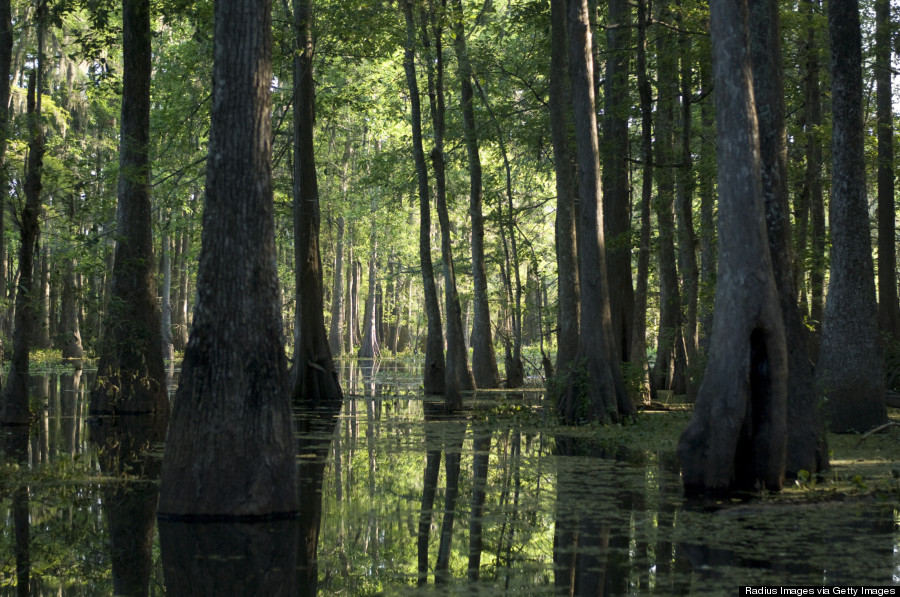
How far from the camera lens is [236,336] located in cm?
760

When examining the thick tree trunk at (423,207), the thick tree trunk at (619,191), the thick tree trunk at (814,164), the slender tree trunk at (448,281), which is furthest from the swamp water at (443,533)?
the thick tree trunk at (423,207)

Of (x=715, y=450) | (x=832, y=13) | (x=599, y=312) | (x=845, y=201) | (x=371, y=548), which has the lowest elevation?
(x=371, y=548)

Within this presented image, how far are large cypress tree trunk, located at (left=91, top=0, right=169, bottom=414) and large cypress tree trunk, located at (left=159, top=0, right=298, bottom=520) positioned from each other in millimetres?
7627

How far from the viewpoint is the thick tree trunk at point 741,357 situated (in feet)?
27.7

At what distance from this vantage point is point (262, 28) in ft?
26.1

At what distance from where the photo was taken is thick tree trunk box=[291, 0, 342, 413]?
67.2 feet

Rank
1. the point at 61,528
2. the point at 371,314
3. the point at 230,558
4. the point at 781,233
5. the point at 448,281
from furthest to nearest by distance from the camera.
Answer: the point at 371,314
the point at 448,281
the point at 781,233
the point at 61,528
the point at 230,558

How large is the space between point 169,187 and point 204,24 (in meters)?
5.88

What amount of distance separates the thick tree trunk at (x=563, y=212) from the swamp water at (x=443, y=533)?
503 cm

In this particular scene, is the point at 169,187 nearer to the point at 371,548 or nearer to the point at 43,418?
the point at 43,418

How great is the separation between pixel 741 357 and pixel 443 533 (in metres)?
3.28

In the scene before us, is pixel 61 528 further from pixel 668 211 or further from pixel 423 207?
pixel 668 211

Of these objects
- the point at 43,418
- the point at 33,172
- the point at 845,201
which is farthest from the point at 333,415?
the point at 845,201

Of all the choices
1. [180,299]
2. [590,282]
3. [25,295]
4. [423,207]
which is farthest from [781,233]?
[180,299]
